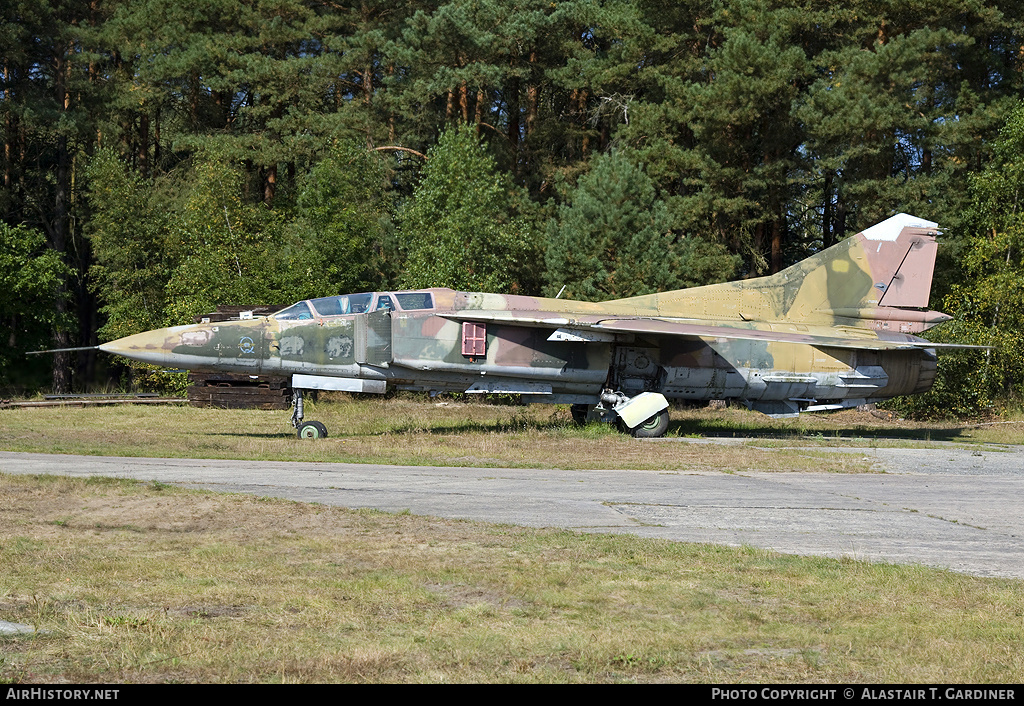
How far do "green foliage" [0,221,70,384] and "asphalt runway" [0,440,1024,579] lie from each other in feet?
62.6

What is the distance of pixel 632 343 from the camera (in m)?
→ 21.5

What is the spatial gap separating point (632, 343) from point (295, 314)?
289 inches

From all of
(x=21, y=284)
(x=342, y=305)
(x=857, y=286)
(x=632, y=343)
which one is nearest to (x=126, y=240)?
(x=21, y=284)

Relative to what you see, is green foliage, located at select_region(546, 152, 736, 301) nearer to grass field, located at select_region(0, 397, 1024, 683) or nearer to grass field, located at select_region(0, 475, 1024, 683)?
grass field, located at select_region(0, 397, 1024, 683)

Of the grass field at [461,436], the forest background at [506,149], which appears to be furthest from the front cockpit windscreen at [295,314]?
the forest background at [506,149]

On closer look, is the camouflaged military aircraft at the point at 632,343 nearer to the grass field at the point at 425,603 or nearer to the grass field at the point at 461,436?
the grass field at the point at 461,436

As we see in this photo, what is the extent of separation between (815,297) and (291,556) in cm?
1767

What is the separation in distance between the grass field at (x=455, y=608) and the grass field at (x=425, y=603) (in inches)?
0.8

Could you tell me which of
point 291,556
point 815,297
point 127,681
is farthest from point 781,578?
point 815,297

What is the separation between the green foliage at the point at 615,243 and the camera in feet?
108

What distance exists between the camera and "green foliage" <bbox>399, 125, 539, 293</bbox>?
3200 cm

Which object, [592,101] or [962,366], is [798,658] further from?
[592,101]

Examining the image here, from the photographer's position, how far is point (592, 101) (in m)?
44.9

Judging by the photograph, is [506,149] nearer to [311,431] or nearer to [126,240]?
[126,240]
